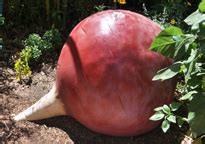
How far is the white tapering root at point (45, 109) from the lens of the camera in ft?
11.3

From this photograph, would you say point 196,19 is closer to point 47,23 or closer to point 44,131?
point 44,131

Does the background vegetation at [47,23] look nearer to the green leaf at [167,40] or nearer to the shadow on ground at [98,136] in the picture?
the shadow on ground at [98,136]

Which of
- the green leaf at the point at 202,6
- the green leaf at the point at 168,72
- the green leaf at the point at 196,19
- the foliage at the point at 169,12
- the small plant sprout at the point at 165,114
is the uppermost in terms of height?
the green leaf at the point at 202,6

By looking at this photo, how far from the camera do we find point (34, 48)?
4.07 meters

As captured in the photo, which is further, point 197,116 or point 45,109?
point 45,109

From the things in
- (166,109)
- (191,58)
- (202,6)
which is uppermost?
(202,6)

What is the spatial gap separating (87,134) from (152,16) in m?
1.70

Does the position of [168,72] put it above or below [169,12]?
above

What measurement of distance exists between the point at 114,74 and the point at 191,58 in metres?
0.56

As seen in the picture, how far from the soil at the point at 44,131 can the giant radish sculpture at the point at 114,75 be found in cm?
15

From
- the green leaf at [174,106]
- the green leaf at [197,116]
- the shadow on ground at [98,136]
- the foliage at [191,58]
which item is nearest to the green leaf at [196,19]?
the foliage at [191,58]

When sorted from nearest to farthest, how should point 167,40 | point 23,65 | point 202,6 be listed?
point 202,6 → point 167,40 → point 23,65

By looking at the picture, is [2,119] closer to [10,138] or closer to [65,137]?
[10,138]

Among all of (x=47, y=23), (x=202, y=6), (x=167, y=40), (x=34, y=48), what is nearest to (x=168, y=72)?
(x=167, y=40)
